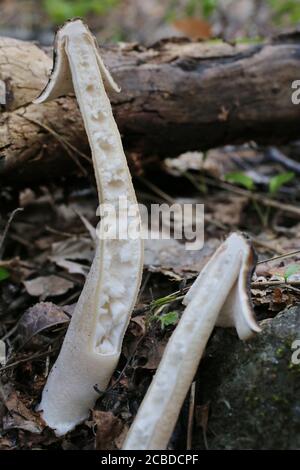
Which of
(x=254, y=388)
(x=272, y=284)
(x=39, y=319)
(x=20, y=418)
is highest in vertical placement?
(x=272, y=284)

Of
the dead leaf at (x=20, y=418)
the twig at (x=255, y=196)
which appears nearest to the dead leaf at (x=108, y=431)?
the dead leaf at (x=20, y=418)

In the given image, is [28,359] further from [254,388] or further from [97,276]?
[254,388]

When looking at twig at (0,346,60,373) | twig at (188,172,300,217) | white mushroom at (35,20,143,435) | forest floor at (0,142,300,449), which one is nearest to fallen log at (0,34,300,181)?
forest floor at (0,142,300,449)

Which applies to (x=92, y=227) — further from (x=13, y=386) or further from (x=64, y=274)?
(x=13, y=386)

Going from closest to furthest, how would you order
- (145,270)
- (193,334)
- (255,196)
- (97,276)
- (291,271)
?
(193,334), (97,276), (291,271), (145,270), (255,196)

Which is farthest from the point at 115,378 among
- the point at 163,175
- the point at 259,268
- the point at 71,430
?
the point at 163,175

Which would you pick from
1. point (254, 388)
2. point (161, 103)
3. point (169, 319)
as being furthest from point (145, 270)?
point (254, 388)
